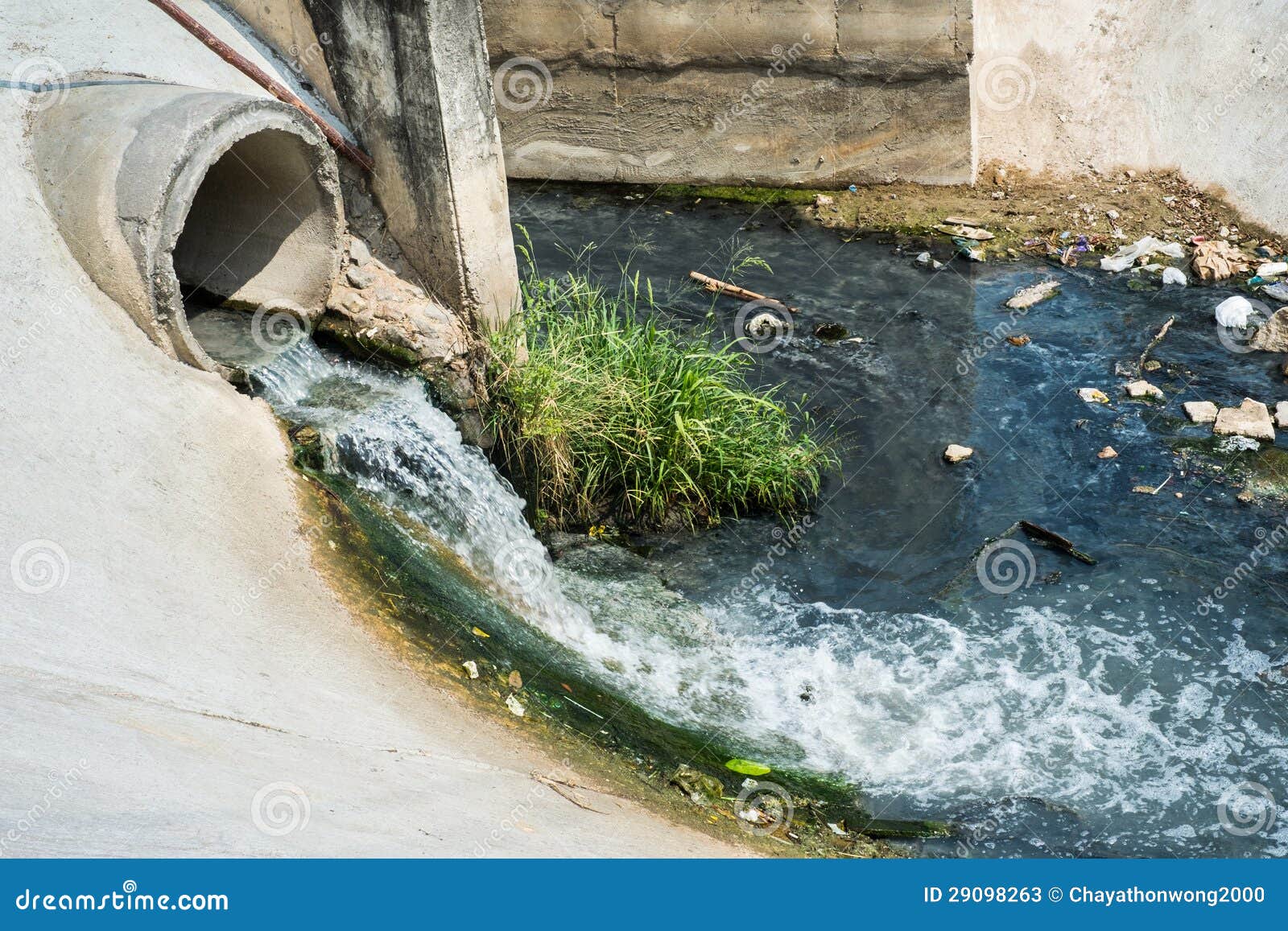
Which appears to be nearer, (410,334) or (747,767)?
(747,767)

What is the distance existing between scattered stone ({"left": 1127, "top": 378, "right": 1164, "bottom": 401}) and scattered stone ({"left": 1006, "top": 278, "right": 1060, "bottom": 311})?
1305 millimetres

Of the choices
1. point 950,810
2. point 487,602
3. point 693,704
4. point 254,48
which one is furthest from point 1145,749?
point 254,48

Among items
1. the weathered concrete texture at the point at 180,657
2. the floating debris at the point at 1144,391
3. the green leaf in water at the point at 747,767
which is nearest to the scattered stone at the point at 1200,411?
the floating debris at the point at 1144,391

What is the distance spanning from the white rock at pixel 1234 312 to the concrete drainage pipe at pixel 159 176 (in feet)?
19.9

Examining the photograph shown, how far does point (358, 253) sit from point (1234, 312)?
6.00 m

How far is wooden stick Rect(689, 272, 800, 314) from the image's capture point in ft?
29.0

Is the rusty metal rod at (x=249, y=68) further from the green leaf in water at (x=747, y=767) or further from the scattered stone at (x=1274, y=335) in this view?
the scattered stone at (x=1274, y=335)

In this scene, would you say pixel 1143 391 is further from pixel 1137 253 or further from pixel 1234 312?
pixel 1137 253

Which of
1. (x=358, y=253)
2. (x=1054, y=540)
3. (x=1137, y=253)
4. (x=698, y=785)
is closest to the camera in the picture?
(x=698, y=785)

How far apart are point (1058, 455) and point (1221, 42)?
476 cm

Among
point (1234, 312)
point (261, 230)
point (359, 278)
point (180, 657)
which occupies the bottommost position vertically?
point (180, 657)

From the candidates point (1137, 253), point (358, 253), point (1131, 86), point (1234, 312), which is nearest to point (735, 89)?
point (1131, 86)

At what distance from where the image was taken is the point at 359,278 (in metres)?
6.57

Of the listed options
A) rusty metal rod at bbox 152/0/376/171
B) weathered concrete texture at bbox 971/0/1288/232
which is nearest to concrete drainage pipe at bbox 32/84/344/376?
rusty metal rod at bbox 152/0/376/171
